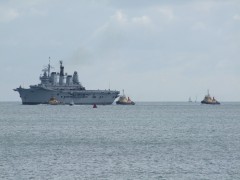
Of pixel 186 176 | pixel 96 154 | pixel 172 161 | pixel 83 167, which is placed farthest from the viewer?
pixel 96 154

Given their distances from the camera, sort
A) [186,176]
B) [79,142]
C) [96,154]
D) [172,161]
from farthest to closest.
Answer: [79,142] < [96,154] < [172,161] < [186,176]

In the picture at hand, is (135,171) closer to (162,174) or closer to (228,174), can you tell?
(162,174)

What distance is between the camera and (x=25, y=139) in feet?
300

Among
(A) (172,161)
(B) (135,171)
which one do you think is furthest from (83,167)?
(A) (172,161)

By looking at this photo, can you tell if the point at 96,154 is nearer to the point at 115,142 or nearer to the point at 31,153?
the point at 31,153

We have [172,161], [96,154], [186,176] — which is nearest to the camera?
[186,176]

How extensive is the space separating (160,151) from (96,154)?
7114mm

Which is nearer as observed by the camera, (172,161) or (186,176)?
(186,176)

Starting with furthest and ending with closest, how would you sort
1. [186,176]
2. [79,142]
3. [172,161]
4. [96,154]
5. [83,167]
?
[79,142] → [96,154] → [172,161] → [83,167] → [186,176]

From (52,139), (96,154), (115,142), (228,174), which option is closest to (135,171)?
(228,174)

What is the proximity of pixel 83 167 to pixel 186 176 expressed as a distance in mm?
9435

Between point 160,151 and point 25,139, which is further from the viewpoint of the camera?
point 25,139

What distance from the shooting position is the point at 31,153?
7206cm

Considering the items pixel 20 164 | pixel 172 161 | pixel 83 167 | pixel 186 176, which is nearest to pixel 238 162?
pixel 172 161
